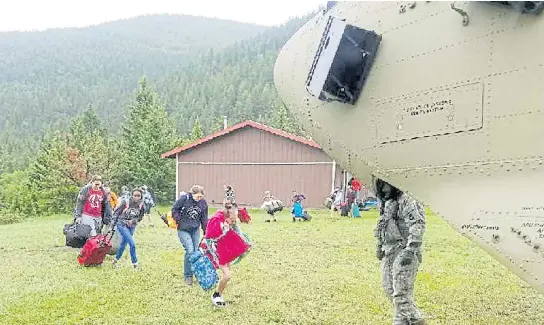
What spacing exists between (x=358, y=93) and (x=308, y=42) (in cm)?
92

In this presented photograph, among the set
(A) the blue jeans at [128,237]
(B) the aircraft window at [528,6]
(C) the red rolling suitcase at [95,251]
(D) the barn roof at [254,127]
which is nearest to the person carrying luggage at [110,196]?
(C) the red rolling suitcase at [95,251]

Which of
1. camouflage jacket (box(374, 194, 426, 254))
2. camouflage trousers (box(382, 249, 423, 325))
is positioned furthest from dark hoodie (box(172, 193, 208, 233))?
camouflage trousers (box(382, 249, 423, 325))

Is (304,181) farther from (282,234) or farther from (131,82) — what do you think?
(131,82)

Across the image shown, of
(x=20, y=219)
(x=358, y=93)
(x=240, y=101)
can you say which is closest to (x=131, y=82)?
(x=240, y=101)

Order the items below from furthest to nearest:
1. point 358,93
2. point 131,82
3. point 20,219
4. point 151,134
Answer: point 131,82 < point 151,134 < point 20,219 < point 358,93

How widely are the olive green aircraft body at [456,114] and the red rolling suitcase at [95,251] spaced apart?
21.7 feet

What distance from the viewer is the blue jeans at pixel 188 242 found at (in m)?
8.96

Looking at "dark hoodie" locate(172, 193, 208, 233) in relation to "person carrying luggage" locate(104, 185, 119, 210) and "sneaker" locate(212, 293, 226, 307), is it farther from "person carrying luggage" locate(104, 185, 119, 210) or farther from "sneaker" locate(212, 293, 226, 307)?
"person carrying luggage" locate(104, 185, 119, 210)

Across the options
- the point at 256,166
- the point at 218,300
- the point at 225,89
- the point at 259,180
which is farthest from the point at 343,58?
the point at 225,89

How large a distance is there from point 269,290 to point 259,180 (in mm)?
19870

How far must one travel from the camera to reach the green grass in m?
7.31

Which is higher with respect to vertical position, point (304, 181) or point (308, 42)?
point (308, 42)

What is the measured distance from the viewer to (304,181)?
2762 centimetres

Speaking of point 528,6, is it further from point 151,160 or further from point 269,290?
point 151,160
